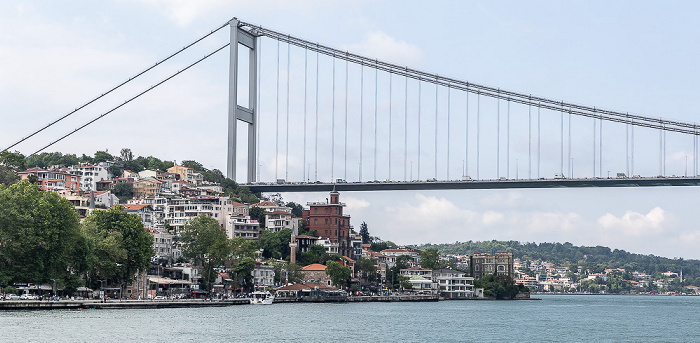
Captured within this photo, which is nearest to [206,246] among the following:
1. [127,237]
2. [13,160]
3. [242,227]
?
[127,237]

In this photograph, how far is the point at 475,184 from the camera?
304ft

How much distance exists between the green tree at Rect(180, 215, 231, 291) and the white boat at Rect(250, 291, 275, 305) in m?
3.94

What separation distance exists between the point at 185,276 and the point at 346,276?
1792 cm

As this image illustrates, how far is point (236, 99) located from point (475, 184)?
973 inches

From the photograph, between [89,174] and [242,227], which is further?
[89,174]

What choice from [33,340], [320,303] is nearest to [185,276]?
[320,303]

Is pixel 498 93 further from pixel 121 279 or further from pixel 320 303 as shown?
pixel 121 279

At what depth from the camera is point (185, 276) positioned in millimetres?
87250

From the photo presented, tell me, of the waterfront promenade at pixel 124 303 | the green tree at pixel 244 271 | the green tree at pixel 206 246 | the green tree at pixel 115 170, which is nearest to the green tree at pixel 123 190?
the green tree at pixel 115 170

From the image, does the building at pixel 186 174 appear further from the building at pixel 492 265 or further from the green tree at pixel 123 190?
the building at pixel 492 265

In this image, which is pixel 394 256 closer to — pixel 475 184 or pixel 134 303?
pixel 475 184

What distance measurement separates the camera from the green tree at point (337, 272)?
96.9m

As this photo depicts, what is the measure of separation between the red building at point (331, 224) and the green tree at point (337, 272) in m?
15.5

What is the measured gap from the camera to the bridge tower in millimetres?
97812
